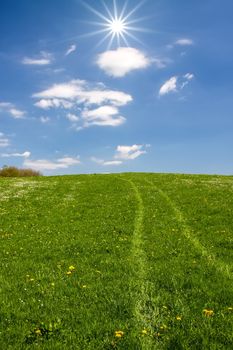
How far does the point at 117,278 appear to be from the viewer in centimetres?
1594

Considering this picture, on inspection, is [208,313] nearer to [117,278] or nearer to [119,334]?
[119,334]

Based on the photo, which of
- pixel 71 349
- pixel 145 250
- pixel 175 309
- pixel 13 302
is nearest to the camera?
pixel 71 349

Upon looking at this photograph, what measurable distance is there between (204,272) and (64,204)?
886 inches

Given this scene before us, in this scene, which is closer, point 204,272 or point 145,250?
point 204,272

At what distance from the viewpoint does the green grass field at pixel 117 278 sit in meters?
11.2

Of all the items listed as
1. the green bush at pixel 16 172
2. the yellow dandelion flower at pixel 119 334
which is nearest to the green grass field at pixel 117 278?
the yellow dandelion flower at pixel 119 334

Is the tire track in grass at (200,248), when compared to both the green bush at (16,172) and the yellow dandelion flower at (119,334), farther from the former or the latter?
the green bush at (16,172)

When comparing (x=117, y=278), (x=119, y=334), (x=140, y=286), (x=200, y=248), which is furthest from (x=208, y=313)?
(x=200, y=248)

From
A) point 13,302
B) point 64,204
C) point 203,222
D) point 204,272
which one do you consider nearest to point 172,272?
point 204,272

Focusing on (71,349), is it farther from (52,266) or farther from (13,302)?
(52,266)

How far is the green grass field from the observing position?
11164 millimetres

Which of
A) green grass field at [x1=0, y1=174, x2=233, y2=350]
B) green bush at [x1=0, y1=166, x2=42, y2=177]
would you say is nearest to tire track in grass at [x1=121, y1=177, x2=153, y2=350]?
green grass field at [x1=0, y1=174, x2=233, y2=350]

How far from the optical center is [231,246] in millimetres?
21234

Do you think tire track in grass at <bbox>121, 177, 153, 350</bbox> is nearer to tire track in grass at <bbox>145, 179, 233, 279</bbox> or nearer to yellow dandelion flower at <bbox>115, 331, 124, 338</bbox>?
yellow dandelion flower at <bbox>115, 331, 124, 338</bbox>
